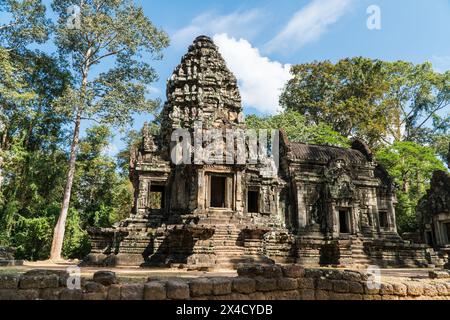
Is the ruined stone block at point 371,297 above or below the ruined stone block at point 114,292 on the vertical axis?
below

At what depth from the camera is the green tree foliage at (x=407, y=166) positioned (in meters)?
26.2

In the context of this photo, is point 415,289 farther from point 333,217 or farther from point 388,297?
point 333,217

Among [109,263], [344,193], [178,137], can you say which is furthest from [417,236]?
[109,263]

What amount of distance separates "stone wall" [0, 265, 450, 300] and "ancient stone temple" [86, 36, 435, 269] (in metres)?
6.26

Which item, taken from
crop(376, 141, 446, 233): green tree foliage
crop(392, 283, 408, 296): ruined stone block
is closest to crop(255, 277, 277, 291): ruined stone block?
crop(392, 283, 408, 296): ruined stone block

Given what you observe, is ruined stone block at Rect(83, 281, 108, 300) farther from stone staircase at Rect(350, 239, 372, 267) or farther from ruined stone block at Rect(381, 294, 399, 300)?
stone staircase at Rect(350, 239, 372, 267)

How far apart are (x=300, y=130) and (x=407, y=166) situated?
8.94 meters

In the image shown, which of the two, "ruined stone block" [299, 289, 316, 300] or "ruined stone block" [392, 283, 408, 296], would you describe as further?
"ruined stone block" [392, 283, 408, 296]

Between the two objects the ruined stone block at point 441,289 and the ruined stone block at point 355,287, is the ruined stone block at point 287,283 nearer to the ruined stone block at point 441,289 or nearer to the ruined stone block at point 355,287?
the ruined stone block at point 355,287

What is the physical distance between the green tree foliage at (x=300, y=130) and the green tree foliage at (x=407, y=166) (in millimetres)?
3802

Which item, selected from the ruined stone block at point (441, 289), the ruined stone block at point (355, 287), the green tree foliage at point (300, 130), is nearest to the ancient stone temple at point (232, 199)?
the green tree foliage at point (300, 130)

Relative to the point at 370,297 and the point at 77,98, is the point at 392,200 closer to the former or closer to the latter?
the point at 370,297

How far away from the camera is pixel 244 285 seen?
17.1 ft

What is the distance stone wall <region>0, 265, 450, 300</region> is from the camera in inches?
175
